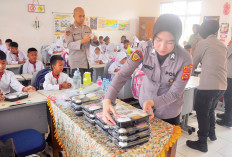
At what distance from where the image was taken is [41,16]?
670 cm

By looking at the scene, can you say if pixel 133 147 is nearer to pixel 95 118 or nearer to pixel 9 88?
pixel 95 118

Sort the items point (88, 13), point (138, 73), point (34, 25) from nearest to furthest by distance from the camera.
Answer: point (138, 73) → point (34, 25) → point (88, 13)

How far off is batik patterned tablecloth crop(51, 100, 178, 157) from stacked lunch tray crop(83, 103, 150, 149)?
0.03 m

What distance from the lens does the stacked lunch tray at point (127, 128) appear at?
1004 mm

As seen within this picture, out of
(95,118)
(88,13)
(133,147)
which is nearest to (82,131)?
(95,118)

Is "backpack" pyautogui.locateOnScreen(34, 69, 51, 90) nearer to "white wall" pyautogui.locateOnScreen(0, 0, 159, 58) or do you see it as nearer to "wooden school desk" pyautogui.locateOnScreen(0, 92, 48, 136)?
"wooden school desk" pyautogui.locateOnScreen(0, 92, 48, 136)

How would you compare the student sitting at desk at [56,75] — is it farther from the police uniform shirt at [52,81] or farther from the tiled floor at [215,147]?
the tiled floor at [215,147]

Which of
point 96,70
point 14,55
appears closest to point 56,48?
point 14,55

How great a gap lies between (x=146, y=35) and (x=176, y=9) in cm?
187

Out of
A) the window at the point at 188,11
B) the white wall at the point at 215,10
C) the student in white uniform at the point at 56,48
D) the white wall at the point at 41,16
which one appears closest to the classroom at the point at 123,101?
the student in white uniform at the point at 56,48

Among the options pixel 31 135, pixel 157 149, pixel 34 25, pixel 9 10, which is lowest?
pixel 31 135

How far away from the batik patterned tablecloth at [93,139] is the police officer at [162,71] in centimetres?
13

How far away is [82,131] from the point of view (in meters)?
1.20

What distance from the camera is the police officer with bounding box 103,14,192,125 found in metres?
1.10
